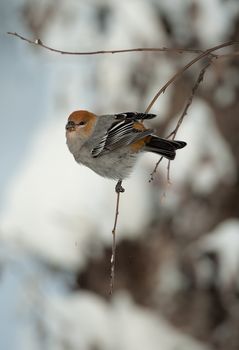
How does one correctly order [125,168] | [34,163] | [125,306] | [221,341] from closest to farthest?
1. [125,168]
2. [221,341]
3. [125,306]
4. [34,163]

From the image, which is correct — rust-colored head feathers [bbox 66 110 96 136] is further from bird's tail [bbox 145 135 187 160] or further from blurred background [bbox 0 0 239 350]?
blurred background [bbox 0 0 239 350]

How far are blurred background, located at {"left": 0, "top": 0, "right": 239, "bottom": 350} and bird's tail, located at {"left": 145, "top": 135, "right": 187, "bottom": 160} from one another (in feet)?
9.49

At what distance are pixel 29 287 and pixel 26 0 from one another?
3.12 m

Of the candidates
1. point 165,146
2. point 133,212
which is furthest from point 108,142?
point 133,212

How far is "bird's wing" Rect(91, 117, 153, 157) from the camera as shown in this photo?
14.4 feet

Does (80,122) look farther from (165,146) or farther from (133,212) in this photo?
(133,212)

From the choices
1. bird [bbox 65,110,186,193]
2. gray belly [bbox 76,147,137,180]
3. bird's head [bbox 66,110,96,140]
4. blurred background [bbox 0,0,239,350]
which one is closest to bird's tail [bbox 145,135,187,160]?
bird [bbox 65,110,186,193]

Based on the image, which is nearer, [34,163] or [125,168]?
[125,168]

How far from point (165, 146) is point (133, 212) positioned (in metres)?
3.69

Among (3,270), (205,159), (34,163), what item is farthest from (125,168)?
(34,163)

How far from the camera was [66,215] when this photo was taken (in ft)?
26.3

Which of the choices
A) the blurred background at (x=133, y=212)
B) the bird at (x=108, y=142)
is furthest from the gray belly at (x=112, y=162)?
the blurred background at (x=133, y=212)

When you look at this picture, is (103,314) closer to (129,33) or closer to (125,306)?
(125,306)

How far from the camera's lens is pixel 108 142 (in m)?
4.51
